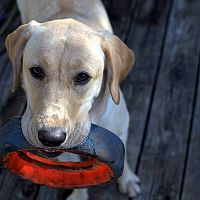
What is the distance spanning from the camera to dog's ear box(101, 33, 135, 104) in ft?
9.01

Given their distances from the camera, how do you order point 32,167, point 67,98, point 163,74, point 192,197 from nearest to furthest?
point 67,98
point 32,167
point 192,197
point 163,74

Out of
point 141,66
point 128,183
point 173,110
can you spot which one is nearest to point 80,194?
point 128,183

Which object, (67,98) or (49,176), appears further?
(49,176)

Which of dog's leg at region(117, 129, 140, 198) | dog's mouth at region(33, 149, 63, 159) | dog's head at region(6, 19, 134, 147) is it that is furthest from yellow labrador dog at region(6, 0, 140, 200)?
dog's leg at region(117, 129, 140, 198)

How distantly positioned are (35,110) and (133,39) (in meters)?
1.73

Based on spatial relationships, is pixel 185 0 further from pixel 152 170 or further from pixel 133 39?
pixel 152 170

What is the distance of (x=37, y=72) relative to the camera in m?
2.63

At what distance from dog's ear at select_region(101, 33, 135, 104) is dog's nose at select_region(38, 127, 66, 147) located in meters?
0.39

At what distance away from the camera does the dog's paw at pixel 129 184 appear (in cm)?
329

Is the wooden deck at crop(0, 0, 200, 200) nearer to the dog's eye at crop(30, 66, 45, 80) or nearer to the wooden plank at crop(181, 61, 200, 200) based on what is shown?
the wooden plank at crop(181, 61, 200, 200)

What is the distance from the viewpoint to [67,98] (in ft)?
8.39

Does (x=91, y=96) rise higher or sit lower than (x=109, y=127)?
higher

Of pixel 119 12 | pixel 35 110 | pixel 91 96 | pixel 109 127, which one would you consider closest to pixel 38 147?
pixel 35 110

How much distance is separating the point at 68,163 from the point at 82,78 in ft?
1.76
